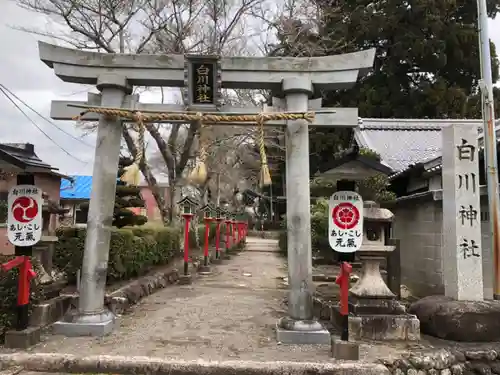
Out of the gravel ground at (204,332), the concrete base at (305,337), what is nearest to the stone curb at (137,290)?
the gravel ground at (204,332)

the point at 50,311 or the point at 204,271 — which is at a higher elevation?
the point at 50,311

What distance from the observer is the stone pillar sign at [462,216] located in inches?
285

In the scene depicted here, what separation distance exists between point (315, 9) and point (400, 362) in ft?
52.0

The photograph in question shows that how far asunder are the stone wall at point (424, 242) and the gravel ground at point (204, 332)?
11.4 ft

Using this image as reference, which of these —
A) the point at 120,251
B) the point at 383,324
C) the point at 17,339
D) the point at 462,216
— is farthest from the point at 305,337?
the point at 120,251

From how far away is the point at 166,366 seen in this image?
5648mm

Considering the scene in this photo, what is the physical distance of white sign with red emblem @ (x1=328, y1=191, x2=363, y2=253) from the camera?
250 inches

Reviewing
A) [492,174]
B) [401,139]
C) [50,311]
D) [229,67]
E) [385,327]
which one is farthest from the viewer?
[401,139]

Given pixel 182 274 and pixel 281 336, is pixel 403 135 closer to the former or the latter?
pixel 182 274

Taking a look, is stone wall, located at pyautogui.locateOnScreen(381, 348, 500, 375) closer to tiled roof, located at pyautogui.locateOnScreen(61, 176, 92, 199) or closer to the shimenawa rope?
the shimenawa rope

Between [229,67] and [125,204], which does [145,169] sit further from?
[229,67]

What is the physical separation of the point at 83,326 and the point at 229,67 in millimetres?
4838

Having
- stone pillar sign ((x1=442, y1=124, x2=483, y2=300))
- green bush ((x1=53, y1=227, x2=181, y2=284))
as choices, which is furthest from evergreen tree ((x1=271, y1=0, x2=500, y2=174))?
stone pillar sign ((x1=442, y1=124, x2=483, y2=300))

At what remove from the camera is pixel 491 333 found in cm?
650
